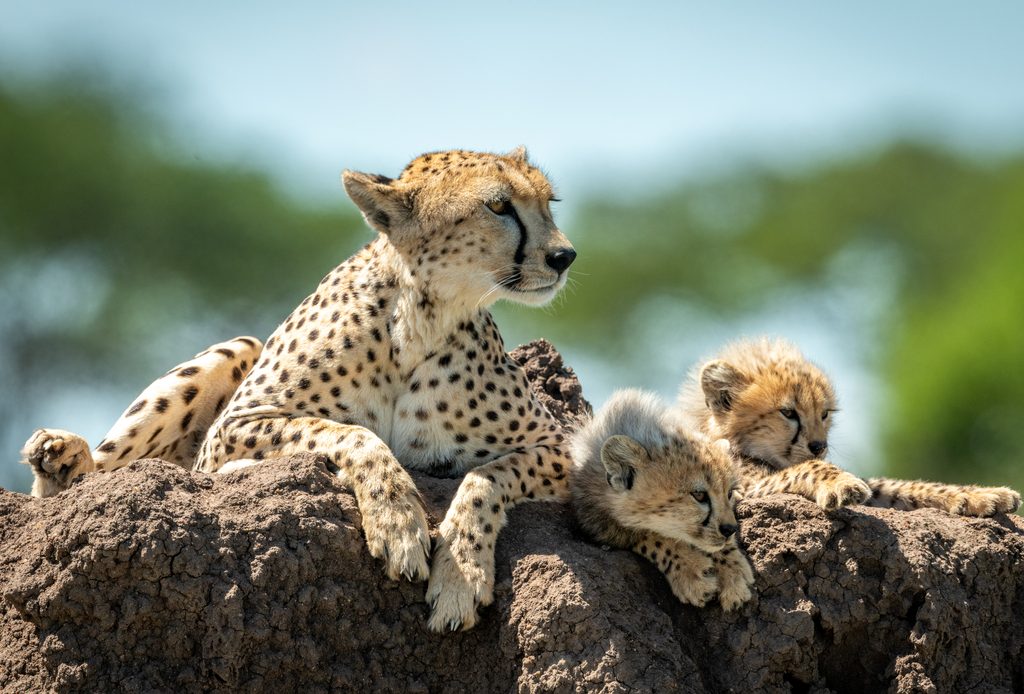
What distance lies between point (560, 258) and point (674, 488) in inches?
34.5

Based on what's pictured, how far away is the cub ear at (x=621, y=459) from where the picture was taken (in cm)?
396

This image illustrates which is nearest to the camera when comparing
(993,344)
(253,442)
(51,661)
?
(51,661)

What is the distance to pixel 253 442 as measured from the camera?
4227 mm

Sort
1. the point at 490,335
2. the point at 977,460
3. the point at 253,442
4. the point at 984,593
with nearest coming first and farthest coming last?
the point at 984,593
the point at 253,442
the point at 490,335
the point at 977,460

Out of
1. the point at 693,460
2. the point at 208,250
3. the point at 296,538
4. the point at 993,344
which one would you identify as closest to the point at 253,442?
the point at 296,538

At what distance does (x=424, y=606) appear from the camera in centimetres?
370

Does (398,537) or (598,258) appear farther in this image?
(598,258)

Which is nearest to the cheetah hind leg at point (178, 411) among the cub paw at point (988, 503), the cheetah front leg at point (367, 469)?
the cheetah front leg at point (367, 469)

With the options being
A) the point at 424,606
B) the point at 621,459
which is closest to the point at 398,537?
the point at 424,606

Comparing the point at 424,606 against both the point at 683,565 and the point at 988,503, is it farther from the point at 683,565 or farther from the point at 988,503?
the point at 988,503

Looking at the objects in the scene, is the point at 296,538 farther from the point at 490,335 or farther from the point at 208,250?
the point at 208,250

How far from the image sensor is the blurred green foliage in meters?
15.4

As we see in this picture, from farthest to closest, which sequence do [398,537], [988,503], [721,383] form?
[721,383] → [988,503] → [398,537]

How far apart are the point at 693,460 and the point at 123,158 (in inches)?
554
